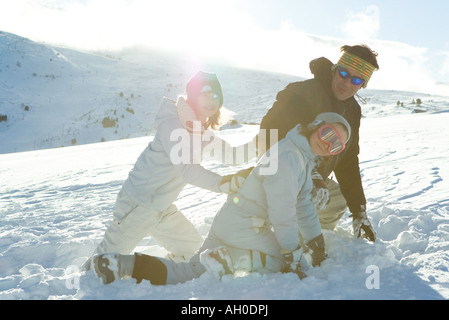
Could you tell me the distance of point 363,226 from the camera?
294 centimetres

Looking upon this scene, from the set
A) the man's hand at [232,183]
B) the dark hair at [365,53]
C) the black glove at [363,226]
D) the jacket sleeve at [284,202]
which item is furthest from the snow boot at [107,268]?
the dark hair at [365,53]

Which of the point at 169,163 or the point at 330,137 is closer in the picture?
the point at 330,137

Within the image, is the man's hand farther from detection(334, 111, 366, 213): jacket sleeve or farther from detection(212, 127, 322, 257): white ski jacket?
detection(334, 111, 366, 213): jacket sleeve

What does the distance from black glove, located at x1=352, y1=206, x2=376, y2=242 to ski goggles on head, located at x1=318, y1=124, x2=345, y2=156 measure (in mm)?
938

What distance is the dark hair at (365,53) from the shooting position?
2906 mm

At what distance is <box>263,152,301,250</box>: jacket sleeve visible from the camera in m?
2.29

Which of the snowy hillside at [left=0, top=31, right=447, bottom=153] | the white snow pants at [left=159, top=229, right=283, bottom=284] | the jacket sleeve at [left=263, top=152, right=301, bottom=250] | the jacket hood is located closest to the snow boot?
the white snow pants at [left=159, top=229, right=283, bottom=284]

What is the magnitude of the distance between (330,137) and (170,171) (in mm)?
1216

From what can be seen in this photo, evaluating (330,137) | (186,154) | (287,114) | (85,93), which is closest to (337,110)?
(287,114)

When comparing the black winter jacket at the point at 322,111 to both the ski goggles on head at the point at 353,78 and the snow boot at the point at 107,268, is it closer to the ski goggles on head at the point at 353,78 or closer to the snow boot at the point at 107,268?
the ski goggles on head at the point at 353,78

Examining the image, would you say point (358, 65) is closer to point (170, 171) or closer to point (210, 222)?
point (170, 171)
